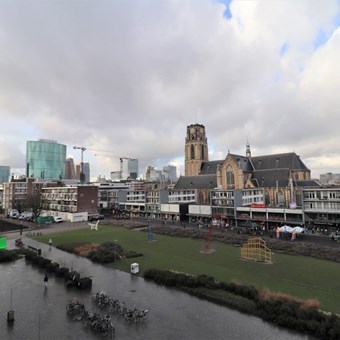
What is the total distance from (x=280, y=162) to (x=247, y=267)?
6268 cm

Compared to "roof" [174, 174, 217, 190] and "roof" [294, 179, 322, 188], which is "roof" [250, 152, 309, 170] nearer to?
"roof" [294, 179, 322, 188]

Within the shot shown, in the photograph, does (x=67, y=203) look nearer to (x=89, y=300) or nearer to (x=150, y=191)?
(x=150, y=191)

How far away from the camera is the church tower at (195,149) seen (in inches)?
4870

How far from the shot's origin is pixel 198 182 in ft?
348

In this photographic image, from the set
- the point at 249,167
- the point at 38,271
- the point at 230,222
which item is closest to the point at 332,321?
the point at 38,271

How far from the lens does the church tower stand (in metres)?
124

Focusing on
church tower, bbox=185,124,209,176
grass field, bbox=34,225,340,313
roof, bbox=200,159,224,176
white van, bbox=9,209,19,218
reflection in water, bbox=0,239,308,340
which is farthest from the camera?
church tower, bbox=185,124,209,176

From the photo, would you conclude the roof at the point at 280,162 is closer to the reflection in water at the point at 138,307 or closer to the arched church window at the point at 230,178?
the arched church window at the point at 230,178

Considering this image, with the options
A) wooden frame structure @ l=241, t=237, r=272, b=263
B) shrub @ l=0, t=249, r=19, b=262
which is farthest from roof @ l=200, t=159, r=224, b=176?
shrub @ l=0, t=249, r=19, b=262

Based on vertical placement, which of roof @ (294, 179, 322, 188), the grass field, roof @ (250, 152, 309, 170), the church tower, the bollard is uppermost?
the church tower

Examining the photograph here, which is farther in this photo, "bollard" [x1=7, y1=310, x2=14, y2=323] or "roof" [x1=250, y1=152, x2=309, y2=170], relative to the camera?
"roof" [x1=250, y1=152, x2=309, y2=170]

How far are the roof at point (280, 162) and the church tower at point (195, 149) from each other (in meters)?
30.0

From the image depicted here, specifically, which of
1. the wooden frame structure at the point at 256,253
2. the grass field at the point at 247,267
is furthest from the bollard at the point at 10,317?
the wooden frame structure at the point at 256,253

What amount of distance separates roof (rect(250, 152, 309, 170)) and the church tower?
30040 millimetres
